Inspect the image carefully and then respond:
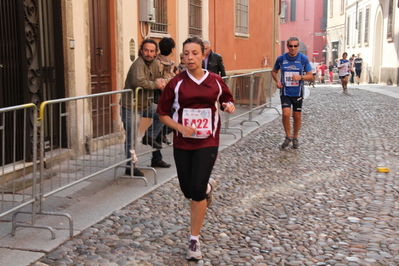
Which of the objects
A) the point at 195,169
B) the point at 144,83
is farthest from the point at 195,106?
the point at 144,83

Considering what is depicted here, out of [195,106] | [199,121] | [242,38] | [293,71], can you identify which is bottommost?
[199,121]

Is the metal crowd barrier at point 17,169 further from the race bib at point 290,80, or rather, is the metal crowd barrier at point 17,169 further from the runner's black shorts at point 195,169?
the race bib at point 290,80

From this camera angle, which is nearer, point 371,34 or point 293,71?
point 293,71

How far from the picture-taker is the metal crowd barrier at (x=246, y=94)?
11227mm

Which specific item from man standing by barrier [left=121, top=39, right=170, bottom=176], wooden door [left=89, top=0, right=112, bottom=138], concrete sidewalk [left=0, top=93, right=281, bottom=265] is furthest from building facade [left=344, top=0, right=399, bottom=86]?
concrete sidewalk [left=0, top=93, right=281, bottom=265]

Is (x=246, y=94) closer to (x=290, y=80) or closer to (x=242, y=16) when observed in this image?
(x=290, y=80)

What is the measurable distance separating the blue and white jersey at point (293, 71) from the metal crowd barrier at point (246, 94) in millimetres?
1899

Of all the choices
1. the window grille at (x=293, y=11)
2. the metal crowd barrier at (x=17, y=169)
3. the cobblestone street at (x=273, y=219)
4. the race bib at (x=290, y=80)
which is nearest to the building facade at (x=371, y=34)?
the window grille at (x=293, y=11)

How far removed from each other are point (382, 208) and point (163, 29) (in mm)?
7294

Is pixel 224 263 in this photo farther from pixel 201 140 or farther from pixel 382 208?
pixel 382 208

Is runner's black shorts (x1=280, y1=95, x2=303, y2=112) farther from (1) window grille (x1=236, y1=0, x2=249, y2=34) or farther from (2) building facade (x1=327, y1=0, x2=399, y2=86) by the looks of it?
(2) building facade (x1=327, y1=0, x2=399, y2=86)

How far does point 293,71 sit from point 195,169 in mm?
5145

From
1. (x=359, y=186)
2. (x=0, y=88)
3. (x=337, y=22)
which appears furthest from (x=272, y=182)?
(x=337, y=22)

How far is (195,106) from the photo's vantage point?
424 centimetres
